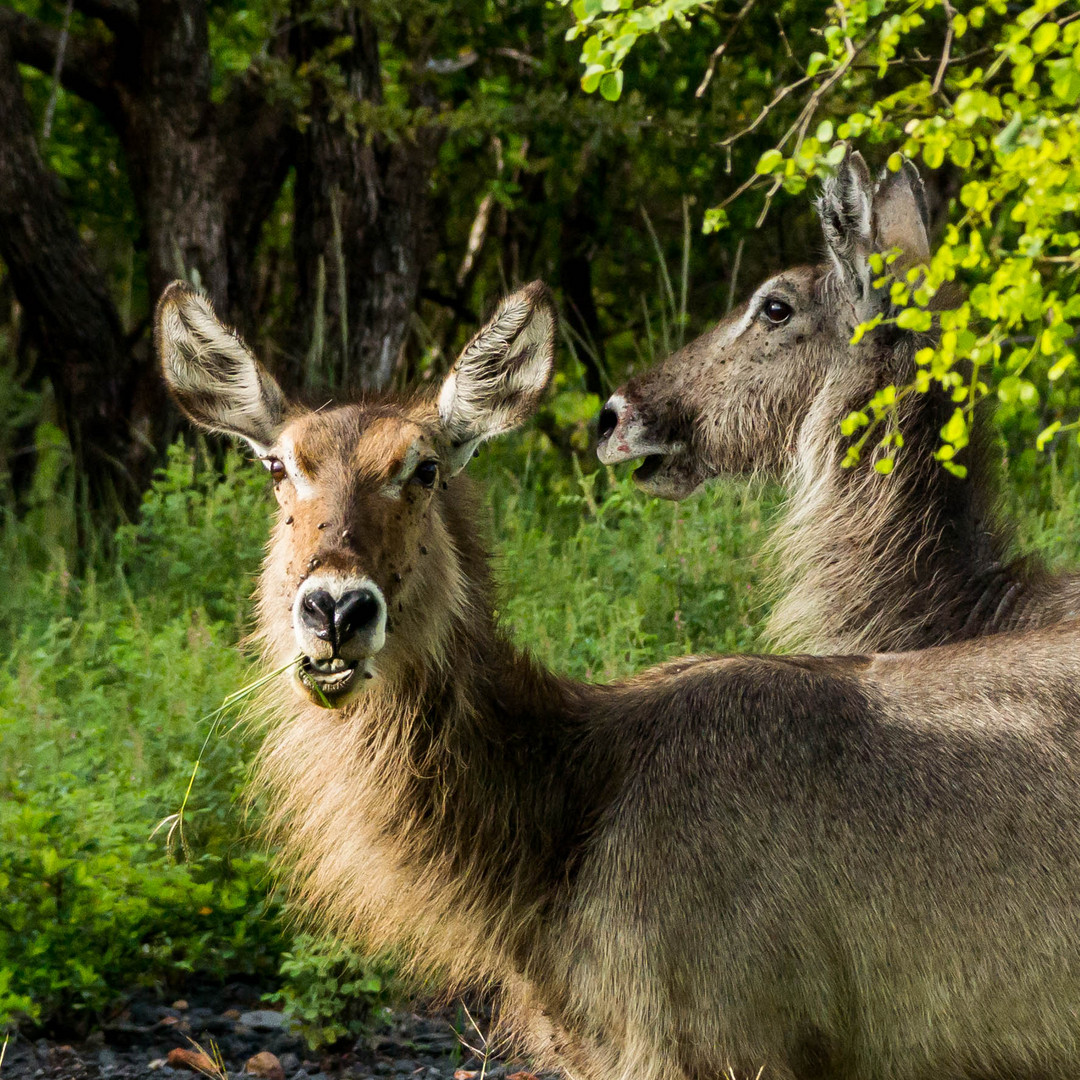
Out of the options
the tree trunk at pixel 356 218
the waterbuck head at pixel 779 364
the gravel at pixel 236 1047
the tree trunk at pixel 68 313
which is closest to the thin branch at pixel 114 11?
the tree trunk at pixel 68 313

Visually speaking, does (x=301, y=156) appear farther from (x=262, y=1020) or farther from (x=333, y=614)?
(x=333, y=614)

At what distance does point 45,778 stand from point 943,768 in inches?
110

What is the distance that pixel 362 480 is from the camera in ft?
11.5

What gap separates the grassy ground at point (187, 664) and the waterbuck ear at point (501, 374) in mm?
406

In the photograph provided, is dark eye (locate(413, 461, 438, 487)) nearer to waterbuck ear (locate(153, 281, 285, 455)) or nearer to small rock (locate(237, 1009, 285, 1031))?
waterbuck ear (locate(153, 281, 285, 455))

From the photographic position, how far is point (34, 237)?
26.9 feet

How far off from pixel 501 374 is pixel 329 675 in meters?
0.95

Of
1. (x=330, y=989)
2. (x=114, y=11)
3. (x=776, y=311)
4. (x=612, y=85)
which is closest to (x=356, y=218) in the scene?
(x=114, y=11)

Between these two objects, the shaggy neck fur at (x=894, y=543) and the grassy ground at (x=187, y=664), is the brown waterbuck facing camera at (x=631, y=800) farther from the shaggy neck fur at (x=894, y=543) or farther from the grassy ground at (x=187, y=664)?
the shaggy neck fur at (x=894, y=543)

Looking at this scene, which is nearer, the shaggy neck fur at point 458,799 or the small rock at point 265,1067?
the shaggy neck fur at point 458,799

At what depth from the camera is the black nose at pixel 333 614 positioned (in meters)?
3.17

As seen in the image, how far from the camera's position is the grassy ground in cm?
431

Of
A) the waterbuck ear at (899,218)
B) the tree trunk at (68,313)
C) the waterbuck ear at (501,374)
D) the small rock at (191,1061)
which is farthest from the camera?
the tree trunk at (68,313)

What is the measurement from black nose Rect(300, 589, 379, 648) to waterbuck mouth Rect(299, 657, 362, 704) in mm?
81
